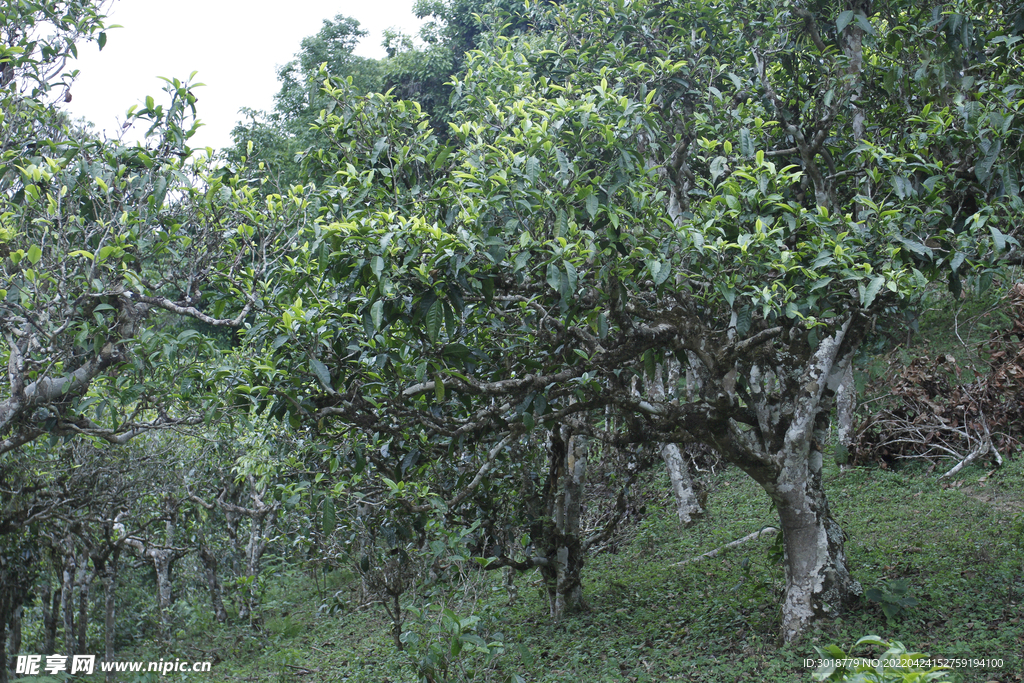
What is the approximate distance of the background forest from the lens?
4469mm

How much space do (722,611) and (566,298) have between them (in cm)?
423

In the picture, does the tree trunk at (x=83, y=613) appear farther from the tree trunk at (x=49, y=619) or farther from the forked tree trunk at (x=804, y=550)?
the forked tree trunk at (x=804, y=550)

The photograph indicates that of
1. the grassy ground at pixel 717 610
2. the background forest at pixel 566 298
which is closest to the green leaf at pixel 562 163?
the background forest at pixel 566 298

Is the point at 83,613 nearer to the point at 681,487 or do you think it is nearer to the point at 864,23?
the point at 681,487

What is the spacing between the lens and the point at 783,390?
19.2 feet

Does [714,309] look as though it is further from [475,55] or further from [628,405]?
[475,55]

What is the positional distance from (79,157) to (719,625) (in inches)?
257

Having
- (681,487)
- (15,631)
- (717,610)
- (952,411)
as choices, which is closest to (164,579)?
(15,631)

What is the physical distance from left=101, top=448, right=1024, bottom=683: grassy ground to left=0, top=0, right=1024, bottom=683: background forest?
54 mm

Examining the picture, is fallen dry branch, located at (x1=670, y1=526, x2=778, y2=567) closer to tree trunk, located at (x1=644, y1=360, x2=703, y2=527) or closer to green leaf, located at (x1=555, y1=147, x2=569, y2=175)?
tree trunk, located at (x1=644, y1=360, x2=703, y2=527)

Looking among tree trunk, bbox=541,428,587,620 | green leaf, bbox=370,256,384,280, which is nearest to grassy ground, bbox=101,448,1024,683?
tree trunk, bbox=541,428,587,620

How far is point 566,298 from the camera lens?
13.1 ft

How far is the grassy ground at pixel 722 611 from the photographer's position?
5.29 meters

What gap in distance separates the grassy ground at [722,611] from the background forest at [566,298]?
54mm
